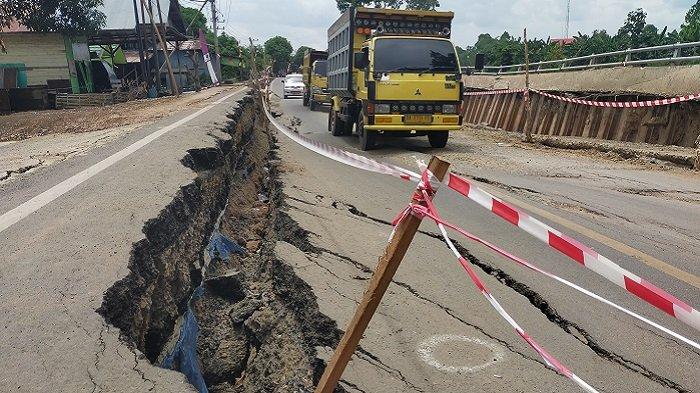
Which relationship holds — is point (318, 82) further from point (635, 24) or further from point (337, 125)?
point (635, 24)

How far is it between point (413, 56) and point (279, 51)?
9478 cm

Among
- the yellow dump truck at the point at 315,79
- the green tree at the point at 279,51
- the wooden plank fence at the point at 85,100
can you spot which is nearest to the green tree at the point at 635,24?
the yellow dump truck at the point at 315,79

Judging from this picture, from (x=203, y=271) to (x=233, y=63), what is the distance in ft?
202

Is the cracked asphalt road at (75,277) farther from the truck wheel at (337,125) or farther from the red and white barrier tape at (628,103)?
the red and white barrier tape at (628,103)

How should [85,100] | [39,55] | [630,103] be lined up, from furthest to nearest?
[39,55] < [85,100] < [630,103]

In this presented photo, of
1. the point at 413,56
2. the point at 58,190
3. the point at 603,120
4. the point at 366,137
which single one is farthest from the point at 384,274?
the point at 603,120

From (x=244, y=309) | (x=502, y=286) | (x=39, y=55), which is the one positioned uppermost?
(x=39, y=55)

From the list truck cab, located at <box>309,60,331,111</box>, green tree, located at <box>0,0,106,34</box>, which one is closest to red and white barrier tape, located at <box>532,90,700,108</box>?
truck cab, located at <box>309,60,331,111</box>

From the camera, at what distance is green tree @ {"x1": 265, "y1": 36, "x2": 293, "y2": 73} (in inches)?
3885

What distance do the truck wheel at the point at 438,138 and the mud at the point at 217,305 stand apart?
6.64 metres

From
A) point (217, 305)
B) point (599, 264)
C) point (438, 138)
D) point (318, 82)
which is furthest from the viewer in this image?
point (318, 82)

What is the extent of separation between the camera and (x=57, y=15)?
81.1ft

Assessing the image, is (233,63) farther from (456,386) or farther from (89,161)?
(456,386)

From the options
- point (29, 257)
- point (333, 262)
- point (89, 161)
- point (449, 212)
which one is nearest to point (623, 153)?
point (449, 212)
